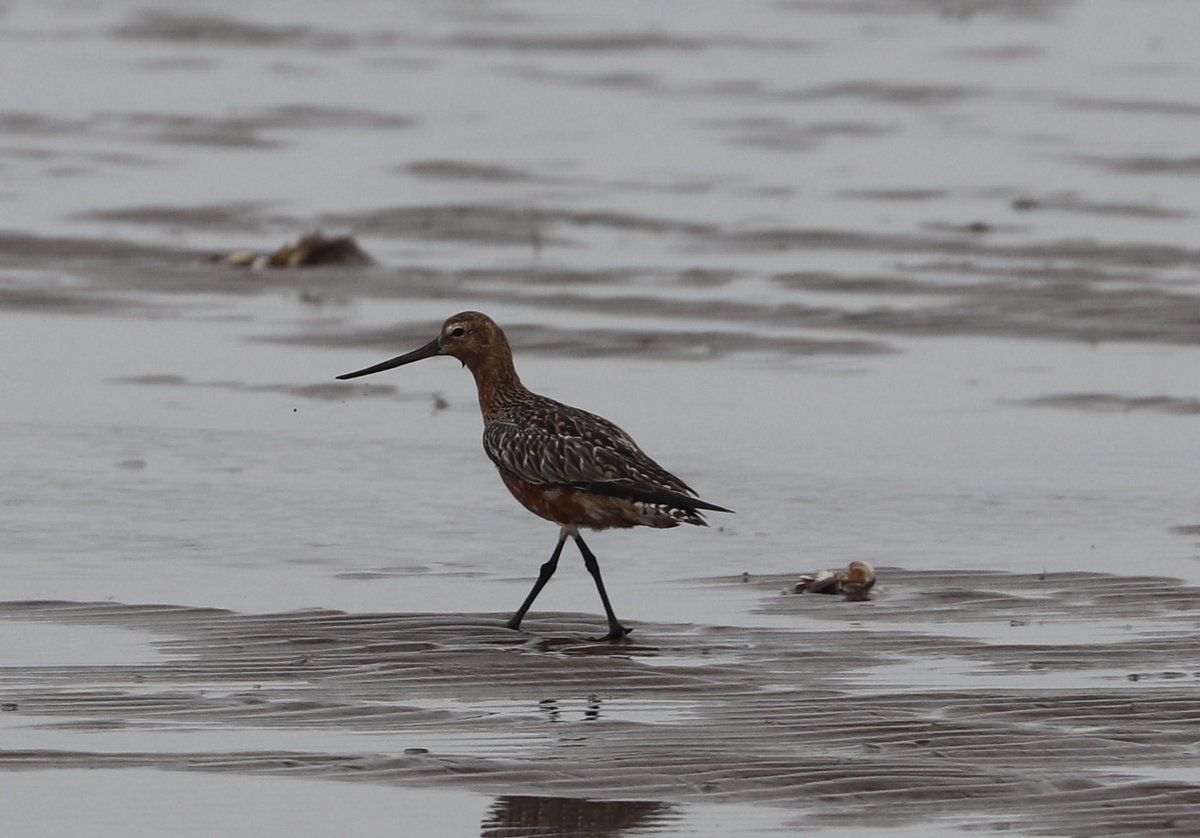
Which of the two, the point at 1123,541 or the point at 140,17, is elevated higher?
the point at 140,17

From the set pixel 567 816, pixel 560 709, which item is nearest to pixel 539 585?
pixel 560 709

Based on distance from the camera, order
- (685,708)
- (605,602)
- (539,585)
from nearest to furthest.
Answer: (685,708) < (605,602) < (539,585)

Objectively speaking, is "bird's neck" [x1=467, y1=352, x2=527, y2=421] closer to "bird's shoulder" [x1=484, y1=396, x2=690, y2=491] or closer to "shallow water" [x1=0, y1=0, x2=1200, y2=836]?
"bird's shoulder" [x1=484, y1=396, x2=690, y2=491]

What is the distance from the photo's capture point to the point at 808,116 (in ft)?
78.1

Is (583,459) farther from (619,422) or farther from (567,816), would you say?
(619,422)

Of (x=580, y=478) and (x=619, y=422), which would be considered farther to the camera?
(x=619, y=422)

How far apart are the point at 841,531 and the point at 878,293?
577 cm

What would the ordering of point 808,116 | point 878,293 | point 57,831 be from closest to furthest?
point 57,831 → point 878,293 → point 808,116

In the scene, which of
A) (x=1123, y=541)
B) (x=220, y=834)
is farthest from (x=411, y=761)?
(x=1123, y=541)

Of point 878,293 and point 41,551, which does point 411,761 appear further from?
point 878,293

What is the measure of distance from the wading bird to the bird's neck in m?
0.13

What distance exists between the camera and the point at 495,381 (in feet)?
33.3

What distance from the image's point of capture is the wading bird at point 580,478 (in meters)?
9.19

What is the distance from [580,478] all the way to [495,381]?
97cm
